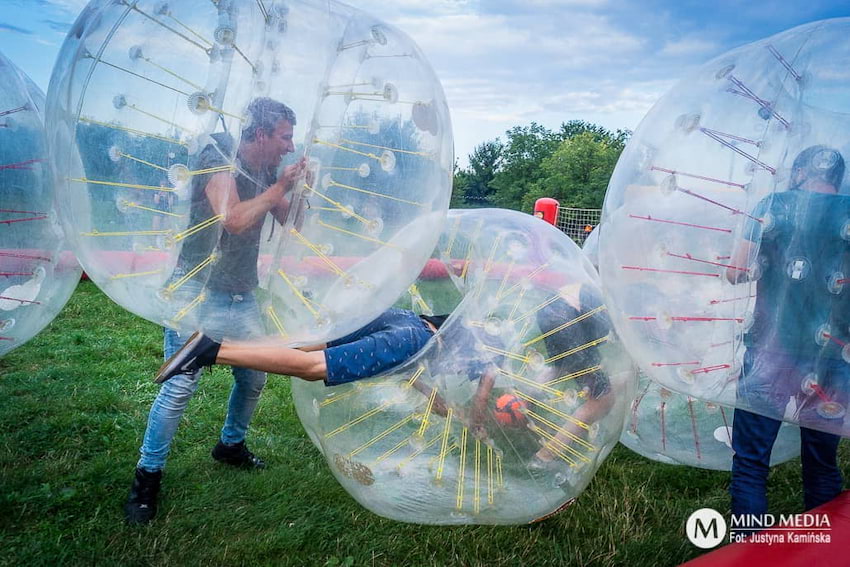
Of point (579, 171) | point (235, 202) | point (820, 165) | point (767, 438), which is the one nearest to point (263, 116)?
point (235, 202)

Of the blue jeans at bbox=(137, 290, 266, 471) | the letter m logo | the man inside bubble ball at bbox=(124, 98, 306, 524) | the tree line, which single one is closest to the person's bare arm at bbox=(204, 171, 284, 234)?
the man inside bubble ball at bbox=(124, 98, 306, 524)

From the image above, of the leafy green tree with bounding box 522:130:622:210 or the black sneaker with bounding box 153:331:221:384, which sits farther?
the leafy green tree with bounding box 522:130:622:210

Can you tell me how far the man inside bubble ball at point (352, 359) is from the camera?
2.05 m

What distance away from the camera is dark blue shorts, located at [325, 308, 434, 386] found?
7.29ft

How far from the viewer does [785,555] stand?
1709 mm

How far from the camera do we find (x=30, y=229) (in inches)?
90.5

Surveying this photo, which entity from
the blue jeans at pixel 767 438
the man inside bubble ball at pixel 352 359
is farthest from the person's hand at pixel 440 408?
the blue jeans at pixel 767 438

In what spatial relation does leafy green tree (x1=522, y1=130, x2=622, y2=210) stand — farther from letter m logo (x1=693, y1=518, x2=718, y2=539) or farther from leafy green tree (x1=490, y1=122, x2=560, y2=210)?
letter m logo (x1=693, y1=518, x2=718, y2=539)

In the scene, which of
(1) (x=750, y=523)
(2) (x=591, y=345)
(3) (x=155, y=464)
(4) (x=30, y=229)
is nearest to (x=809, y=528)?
(1) (x=750, y=523)

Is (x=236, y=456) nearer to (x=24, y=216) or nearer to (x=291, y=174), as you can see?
(x=24, y=216)

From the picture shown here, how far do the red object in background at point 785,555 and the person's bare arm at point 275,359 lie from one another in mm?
1326

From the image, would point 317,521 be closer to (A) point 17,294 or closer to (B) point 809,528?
(A) point 17,294

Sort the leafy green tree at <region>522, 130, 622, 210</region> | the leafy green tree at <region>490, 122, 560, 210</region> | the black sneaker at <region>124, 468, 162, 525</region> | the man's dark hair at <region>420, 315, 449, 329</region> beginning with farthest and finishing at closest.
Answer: the leafy green tree at <region>490, 122, 560, 210</region>, the leafy green tree at <region>522, 130, 622, 210</region>, the man's dark hair at <region>420, 315, 449, 329</region>, the black sneaker at <region>124, 468, 162, 525</region>

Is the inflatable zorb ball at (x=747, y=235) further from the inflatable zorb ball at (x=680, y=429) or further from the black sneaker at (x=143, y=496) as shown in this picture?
the black sneaker at (x=143, y=496)
